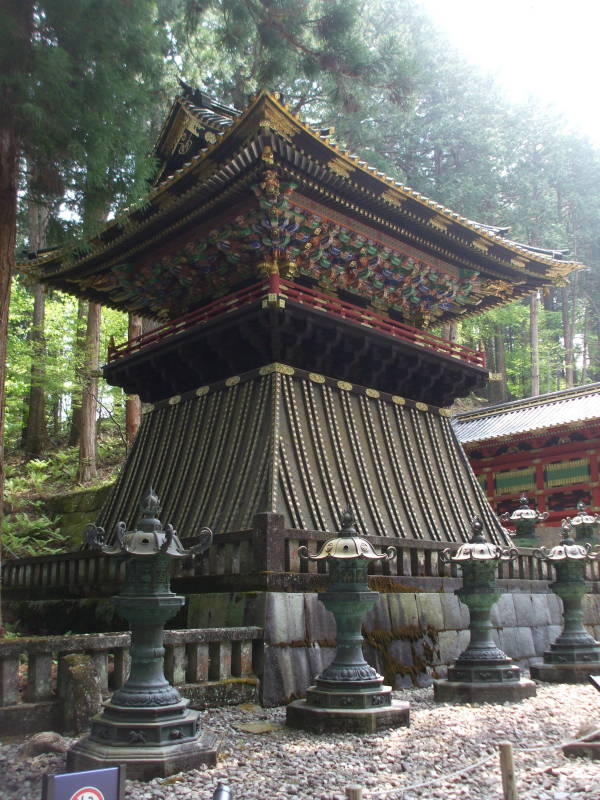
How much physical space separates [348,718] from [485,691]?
2.06 m

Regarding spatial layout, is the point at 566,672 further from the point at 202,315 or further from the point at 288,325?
the point at 202,315

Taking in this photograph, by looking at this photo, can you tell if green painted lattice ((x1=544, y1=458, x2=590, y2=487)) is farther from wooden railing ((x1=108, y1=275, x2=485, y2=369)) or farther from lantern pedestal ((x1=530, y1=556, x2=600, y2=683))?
lantern pedestal ((x1=530, y1=556, x2=600, y2=683))

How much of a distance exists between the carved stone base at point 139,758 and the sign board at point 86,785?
1.53m

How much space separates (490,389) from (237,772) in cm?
3346

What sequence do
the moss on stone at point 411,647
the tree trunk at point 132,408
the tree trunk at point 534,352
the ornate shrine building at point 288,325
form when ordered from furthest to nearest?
the tree trunk at point 534,352, the tree trunk at point 132,408, the ornate shrine building at point 288,325, the moss on stone at point 411,647

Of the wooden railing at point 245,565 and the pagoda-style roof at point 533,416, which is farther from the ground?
the pagoda-style roof at point 533,416

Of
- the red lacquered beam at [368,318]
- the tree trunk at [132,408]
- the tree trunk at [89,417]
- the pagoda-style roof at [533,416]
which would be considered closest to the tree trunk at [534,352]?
the pagoda-style roof at [533,416]

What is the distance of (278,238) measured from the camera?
38.3ft

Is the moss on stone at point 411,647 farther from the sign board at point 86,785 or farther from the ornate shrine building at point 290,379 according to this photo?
the sign board at point 86,785

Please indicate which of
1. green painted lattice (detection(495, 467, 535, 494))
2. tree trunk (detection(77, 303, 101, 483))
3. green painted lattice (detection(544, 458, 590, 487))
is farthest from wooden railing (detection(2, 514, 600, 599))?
tree trunk (detection(77, 303, 101, 483))

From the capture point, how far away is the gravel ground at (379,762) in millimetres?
4371

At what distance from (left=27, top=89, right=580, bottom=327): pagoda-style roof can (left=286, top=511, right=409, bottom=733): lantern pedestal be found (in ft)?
19.4

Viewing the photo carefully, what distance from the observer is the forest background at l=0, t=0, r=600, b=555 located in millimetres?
8039

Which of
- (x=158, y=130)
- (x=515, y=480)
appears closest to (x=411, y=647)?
(x=515, y=480)
